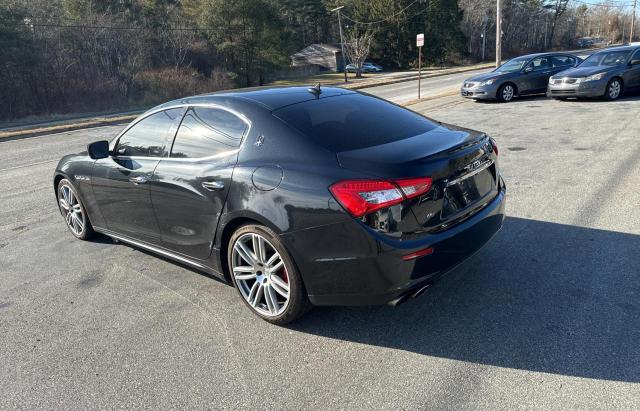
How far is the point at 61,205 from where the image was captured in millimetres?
5609

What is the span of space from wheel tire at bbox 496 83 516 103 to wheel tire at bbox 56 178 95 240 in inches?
540

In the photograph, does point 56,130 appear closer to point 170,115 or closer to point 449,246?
point 170,115

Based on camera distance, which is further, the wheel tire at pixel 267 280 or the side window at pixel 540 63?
the side window at pixel 540 63

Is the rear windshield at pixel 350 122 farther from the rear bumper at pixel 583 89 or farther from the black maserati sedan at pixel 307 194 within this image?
the rear bumper at pixel 583 89

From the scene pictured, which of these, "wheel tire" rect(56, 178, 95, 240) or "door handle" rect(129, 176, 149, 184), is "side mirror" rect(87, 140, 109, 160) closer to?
"door handle" rect(129, 176, 149, 184)

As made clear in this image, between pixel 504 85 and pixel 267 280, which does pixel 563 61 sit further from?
pixel 267 280

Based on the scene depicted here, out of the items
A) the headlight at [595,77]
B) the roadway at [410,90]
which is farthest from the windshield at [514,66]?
the roadway at [410,90]

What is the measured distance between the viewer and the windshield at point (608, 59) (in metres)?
14.1

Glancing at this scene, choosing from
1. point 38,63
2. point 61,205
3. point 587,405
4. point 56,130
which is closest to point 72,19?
point 38,63

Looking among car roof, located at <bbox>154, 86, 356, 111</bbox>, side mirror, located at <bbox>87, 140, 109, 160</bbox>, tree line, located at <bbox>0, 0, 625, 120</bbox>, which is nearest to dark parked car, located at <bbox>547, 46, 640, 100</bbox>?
car roof, located at <bbox>154, 86, 356, 111</bbox>

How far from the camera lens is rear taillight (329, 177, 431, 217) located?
2.86 meters

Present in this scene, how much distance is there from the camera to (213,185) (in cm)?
350

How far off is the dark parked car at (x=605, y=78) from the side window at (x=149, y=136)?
518 inches

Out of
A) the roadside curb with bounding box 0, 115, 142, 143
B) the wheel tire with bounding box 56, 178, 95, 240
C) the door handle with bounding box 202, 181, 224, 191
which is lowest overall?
the roadside curb with bounding box 0, 115, 142, 143
